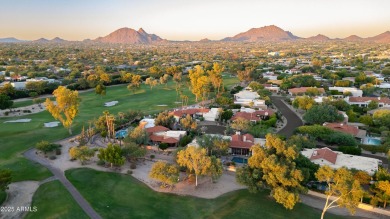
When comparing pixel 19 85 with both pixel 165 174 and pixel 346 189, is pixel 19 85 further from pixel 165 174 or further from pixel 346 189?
pixel 346 189

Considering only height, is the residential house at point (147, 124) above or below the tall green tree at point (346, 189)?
below


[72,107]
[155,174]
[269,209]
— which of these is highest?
[72,107]

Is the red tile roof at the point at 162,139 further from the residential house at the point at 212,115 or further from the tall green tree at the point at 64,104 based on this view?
the residential house at the point at 212,115

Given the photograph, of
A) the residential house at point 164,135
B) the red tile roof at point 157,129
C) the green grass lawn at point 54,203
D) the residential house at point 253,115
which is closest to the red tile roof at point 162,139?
the residential house at point 164,135

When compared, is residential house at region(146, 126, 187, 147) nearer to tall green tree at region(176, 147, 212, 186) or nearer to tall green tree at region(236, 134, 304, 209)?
tall green tree at region(176, 147, 212, 186)

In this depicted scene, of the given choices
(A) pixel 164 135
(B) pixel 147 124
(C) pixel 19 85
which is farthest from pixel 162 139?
(C) pixel 19 85

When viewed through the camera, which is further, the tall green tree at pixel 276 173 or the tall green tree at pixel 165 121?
the tall green tree at pixel 165 121

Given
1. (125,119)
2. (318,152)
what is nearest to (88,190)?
(125,119)

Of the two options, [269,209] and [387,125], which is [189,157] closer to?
[269,209]
